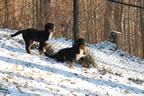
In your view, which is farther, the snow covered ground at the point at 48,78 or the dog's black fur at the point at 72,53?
the dog's black fur at the point at 72,53

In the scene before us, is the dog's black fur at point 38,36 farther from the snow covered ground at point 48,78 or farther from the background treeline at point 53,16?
the background treeline at point 53,16

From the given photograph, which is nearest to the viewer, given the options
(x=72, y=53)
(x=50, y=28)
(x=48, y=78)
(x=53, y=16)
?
(x=48, y=78)

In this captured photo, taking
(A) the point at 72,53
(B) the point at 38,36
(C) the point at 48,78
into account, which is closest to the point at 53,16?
(B) the point at 38,36

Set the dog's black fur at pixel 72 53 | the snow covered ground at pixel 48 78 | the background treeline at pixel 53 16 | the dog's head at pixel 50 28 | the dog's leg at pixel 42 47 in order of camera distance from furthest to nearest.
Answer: the background treeline at pixel 53 16, the dog's leg at pixel 42 47, the dog's head at pixel 50 28, the dog's black fur at pixel 72 53, the snow covered ground at pixel 48 78

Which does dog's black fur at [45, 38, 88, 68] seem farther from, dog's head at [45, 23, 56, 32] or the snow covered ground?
dog's head at [45, 23, 56, 32]

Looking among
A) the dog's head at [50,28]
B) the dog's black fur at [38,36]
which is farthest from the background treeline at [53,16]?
the dog's head at [50,28]

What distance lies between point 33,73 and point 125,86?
2.58 meters

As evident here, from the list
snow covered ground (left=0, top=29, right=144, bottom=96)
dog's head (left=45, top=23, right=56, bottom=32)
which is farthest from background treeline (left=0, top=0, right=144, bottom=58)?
snow covered ground (left=0, top=29, right=144, bottom=96)

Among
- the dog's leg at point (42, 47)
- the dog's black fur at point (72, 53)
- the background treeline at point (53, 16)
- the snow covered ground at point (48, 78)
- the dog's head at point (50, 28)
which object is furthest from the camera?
the background treeline at point (53, 16)

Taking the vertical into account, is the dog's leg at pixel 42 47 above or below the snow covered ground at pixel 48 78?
above

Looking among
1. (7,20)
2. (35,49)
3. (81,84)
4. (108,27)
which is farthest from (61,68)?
(108,27)

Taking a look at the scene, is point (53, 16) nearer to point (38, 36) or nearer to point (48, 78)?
point (38, 36)

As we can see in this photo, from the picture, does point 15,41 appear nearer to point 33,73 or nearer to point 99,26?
point 33,73

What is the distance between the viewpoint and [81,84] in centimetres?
552
